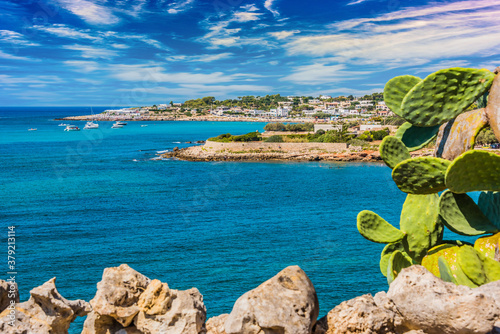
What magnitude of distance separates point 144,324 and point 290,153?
68.2 metres

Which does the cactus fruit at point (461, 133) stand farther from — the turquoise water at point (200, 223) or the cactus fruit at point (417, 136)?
the turquoise water at point (200, 223)

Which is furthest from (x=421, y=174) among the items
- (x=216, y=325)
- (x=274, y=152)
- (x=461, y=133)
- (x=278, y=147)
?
(x=278, y=147)

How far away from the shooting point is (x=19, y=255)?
25.0 metres

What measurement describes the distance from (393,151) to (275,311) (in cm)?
310

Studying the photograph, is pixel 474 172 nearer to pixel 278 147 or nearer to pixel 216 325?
pixel 216 325

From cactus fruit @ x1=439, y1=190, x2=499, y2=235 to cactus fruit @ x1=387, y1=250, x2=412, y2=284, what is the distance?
723 mm

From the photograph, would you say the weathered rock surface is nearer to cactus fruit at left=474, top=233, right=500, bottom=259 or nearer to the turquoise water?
cactus fruit at left=474, top=233, right=500, bottom=259

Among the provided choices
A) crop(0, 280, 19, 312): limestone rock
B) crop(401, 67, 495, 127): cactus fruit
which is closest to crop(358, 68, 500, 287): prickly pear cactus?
crop(401, 67, 495, 127): cactus fruit

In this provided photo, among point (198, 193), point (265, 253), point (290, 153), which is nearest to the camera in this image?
point (265, 253)

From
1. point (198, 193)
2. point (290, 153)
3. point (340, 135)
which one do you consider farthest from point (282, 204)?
point (340, 135)

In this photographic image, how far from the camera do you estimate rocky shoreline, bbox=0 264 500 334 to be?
10.9 feet

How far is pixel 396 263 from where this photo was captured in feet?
18.8

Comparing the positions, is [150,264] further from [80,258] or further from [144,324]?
[144,324]

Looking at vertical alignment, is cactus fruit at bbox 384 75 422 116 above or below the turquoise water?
above
